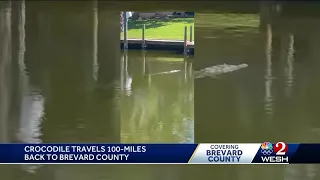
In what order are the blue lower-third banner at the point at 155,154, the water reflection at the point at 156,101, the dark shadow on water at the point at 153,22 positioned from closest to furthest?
the blue lower-third banner at the point at 155,154 < the water reflection at the point at 156,101 < the dark shadow on water at the point at 153,22

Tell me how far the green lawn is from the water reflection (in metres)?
0.40

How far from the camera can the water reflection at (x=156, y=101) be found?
6.08ft

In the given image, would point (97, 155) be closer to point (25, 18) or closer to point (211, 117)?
point (211, 117)

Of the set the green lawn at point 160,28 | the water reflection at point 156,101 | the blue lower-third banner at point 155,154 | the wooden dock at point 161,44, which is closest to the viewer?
the blue lower-third banner at point 155,154

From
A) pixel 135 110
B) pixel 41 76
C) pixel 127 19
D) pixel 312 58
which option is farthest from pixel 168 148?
pixel 127 19

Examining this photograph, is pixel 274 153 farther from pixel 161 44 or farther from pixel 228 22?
pixel 228 22

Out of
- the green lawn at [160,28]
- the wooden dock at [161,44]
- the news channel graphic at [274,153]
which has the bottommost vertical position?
the news channel graphic at [274,153]

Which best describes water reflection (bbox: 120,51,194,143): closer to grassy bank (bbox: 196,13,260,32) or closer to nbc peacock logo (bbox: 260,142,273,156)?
nbc peacock logo (bbox: 260,142,273,156)

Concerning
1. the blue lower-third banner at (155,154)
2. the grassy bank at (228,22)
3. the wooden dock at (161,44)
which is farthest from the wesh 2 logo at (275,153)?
the grassy bank at (228,22)

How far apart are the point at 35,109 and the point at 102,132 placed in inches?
14.0

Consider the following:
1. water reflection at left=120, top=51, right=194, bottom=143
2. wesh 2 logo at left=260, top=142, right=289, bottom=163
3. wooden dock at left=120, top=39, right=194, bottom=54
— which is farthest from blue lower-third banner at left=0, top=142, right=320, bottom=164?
wooden dock at left=120, top=39, right=194, bottom=54

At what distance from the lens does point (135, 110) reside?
6.82 feet

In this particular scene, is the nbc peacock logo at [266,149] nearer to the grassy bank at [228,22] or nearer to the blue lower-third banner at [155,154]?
the blue lower-third banner at [155,154]

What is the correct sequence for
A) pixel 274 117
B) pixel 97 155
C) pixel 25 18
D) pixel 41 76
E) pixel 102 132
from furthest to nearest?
1. pixel 25 18
2. pixel 41 76
3. pixel 274 117
4. pixel 102 132
5. pixel 97 155
